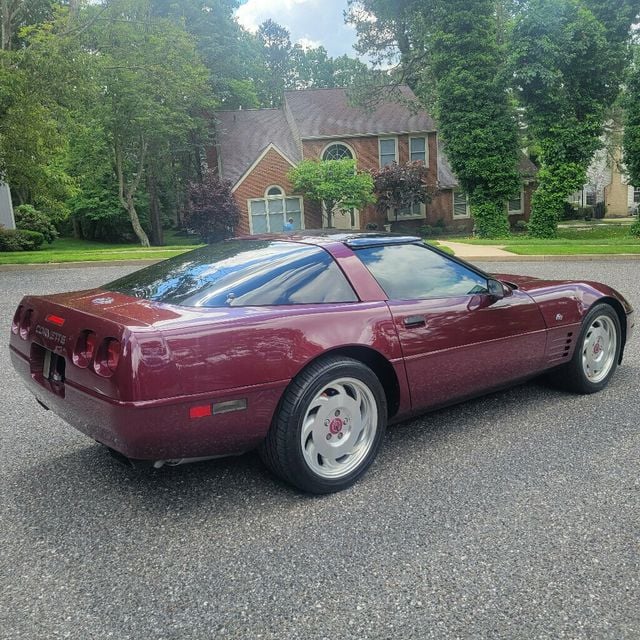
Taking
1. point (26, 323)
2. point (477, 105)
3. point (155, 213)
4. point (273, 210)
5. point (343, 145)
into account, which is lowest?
point (26, 323)

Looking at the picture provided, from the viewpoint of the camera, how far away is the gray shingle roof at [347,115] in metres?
34.2

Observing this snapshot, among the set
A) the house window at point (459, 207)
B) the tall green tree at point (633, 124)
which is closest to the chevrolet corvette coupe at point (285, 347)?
the tall green tree at point (633, 124)

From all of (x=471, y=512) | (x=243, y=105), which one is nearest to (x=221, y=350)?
(x=471, y=512)

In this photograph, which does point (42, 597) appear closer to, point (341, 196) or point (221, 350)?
point (221, 350)

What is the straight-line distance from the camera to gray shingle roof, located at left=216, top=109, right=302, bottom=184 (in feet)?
117

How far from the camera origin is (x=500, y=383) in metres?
4.08

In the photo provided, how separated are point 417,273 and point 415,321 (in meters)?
0.43

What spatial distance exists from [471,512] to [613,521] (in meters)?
0.66

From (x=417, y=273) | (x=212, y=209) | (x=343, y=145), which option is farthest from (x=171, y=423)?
(x=343, y=145)

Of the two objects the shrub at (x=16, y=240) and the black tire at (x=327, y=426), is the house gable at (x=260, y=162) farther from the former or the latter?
the black tire at (x=327, y=426)

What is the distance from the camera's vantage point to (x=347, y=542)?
107 inches

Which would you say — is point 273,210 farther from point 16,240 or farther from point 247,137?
point 16,240

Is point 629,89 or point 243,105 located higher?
point 243,105

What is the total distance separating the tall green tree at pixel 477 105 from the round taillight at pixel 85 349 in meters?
24.5
